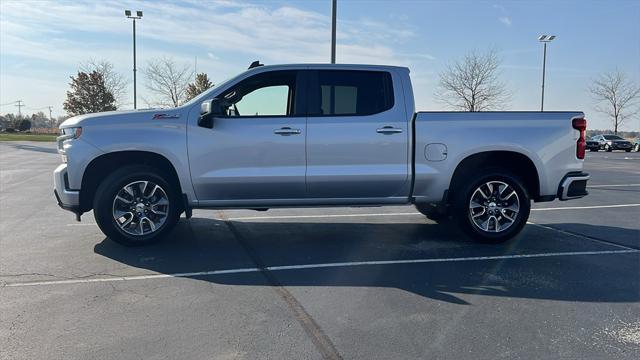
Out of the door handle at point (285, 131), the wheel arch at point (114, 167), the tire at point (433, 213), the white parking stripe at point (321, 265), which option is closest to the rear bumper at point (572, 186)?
the white parking stripe at point (321, 265)

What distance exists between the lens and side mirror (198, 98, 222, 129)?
545 cm

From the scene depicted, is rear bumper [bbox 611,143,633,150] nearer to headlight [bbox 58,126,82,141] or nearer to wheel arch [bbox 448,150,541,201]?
wheel arch [bbox 448,150,541,201]

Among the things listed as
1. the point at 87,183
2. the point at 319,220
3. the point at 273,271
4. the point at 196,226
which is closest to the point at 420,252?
the point at 273,271

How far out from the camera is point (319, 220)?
25.6 ft

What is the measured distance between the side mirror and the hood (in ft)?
0.91

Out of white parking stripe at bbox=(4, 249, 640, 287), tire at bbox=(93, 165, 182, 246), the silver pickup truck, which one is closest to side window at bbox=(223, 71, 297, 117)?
the silver pickup truck

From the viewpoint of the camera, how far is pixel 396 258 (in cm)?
556

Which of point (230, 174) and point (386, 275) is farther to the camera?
point (230, 174)

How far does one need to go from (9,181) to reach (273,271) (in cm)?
1095

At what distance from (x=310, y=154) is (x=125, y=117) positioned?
2129mm

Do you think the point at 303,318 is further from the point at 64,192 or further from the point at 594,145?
the point at 594,145

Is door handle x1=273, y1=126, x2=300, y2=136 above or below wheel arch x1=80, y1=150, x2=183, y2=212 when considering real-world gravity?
above

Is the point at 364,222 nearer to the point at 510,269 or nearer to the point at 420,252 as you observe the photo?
the point at 420,252

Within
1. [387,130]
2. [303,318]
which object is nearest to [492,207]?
[387,130]
